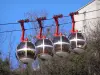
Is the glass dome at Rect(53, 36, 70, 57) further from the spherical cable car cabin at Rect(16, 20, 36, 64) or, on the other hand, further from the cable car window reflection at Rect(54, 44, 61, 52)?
the spherical cable car cabin at Rect(16, 20, 36, 64)

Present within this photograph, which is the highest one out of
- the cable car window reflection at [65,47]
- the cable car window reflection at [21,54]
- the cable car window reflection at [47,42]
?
the cable car window reflection at [47,42]

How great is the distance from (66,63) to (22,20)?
1574 cm

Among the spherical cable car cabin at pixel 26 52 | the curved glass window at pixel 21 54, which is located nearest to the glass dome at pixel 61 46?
the spherical cable car cabin at pixel 26 52

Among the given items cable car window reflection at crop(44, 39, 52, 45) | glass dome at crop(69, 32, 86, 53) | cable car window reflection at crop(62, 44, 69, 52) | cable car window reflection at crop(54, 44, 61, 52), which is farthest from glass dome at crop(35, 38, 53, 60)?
glass dome at crop(69, 32, 86, 53)

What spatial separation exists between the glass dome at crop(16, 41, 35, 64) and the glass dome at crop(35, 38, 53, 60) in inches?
5.7

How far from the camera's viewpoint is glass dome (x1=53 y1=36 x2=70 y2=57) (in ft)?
26.4

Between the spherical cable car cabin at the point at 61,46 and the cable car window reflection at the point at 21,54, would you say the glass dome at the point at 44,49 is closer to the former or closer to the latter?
the spherical cable car cabin at the point at 61,46

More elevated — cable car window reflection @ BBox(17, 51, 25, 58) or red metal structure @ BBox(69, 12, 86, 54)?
red metal structure @ BBox(69, 12, 86, 54)

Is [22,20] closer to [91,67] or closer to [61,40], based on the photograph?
[61,40]

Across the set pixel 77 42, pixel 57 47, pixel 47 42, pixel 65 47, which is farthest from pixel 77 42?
pixel 47 42

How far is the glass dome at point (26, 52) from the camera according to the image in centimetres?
812

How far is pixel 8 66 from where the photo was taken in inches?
1002

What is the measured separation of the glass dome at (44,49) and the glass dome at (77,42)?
0.53 metres

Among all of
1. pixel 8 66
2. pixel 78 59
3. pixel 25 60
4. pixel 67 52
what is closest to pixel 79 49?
pixel 67 52
